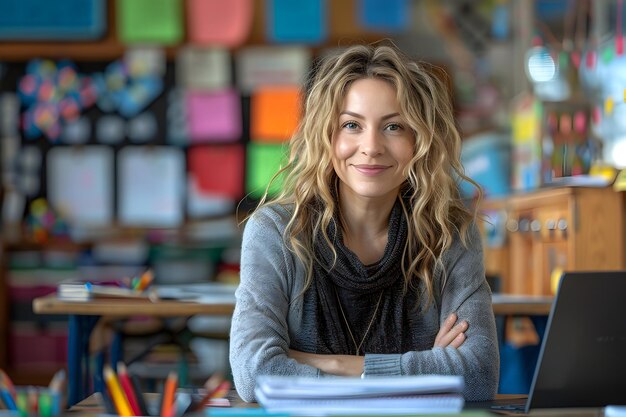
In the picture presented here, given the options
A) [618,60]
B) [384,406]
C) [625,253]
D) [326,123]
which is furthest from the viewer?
[618,60]

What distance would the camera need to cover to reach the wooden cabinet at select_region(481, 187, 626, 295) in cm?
319

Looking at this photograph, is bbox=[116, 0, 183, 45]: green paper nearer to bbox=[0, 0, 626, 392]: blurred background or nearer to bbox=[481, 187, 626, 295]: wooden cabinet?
bbox=[0, 0, 626, 392]: blurred background

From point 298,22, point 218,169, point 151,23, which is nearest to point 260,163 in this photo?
point 218,169

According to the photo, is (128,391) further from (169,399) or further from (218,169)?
(218,169)

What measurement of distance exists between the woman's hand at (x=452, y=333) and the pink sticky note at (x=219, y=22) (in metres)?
4.34

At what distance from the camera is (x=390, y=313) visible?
6.38 feet

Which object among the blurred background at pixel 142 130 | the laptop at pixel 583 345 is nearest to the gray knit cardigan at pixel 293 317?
the laptop at pixel 583 345

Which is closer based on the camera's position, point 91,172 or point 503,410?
point 503,410

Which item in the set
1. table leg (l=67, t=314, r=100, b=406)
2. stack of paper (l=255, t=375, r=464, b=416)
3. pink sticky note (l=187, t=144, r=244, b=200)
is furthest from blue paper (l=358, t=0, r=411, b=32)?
stack of paper (l=255, t=375, r=464, b=416)

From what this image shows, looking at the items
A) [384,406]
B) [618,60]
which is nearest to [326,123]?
[384,406]

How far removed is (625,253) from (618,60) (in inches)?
39.1

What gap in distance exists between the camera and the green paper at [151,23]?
5.93m

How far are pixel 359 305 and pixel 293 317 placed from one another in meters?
0.13

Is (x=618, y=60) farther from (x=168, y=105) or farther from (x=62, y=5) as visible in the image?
(x=62, y=5)
